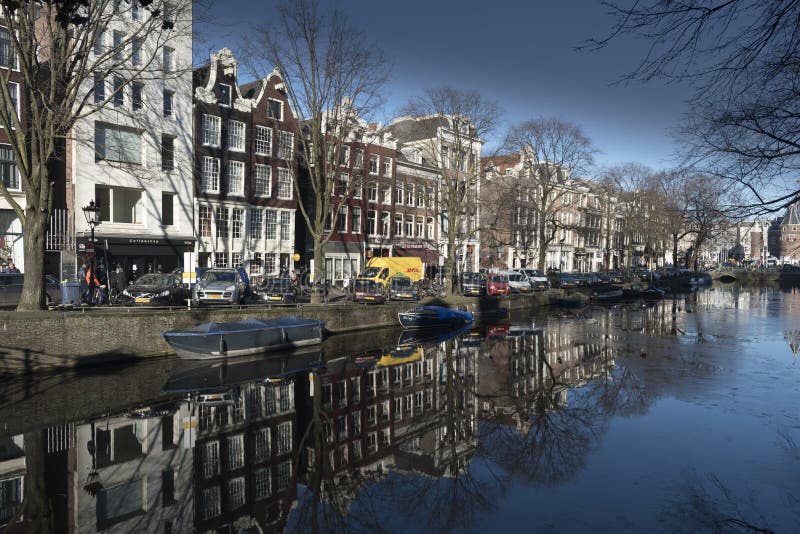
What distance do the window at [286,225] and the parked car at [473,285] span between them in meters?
Answer: 13.9

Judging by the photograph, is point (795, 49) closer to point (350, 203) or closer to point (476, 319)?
point (476, 319)

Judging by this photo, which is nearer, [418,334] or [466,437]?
[466,437]

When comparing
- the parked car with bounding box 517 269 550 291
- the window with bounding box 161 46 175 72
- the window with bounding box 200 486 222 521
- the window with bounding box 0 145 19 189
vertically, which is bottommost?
the window with bounding box 200 486 222 521

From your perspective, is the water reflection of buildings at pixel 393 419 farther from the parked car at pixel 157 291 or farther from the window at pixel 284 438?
the parked car at pixel 157 291

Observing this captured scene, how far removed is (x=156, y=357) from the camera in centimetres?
2022

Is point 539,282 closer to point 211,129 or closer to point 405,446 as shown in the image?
point 211,129

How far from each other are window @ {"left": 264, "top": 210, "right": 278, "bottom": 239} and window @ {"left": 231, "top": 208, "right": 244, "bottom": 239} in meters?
2.40

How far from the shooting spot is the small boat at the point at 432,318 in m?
29.2

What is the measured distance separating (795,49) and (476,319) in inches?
1166

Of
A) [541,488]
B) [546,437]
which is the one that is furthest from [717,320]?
[541,488]

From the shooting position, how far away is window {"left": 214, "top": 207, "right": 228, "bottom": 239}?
3831 cm

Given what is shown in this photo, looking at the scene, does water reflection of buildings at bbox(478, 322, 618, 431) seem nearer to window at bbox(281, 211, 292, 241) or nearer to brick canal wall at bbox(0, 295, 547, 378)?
A: brick canal wall at bbox(0, 295, 547, 378)

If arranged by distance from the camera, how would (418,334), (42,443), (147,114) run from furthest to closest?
(147,114) → (418,334) → (42,443)

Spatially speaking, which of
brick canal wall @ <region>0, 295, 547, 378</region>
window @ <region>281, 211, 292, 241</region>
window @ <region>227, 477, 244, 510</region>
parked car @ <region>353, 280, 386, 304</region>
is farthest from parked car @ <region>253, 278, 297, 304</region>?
window @ <region>227, 477, 244, 510</region>
